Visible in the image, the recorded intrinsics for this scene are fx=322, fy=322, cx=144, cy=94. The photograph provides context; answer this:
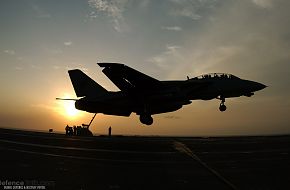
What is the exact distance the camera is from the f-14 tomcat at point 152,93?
103 ft

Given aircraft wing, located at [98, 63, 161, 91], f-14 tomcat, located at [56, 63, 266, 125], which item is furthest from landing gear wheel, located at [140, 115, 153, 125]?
aircraft wing, located at [98, 63, 161, 91]

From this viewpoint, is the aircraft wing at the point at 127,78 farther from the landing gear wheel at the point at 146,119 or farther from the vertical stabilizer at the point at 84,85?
the vertical stabilizer at the point at 84,85

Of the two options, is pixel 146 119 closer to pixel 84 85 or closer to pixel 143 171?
pixel 84 85

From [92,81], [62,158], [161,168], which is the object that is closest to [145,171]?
[161,168]

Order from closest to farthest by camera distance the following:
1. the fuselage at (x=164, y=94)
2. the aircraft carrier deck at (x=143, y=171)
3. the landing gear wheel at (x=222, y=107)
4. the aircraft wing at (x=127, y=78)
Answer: the aircraft carrier deck at (x=143, y=171) < the aircraft wing at (x=127, y=78) < the fuselage at (x=164, y=94) < the landing gear wheel at (x=222, y=107)

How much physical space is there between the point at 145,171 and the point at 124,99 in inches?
717

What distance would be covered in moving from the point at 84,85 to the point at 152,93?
1014cm

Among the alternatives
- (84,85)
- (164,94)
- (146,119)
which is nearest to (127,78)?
(164,94)

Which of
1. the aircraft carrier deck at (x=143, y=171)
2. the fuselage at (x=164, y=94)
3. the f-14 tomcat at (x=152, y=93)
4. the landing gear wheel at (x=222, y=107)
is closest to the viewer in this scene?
the aircraft carrier deck at (x=143, y=171)

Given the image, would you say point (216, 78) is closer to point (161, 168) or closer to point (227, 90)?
point (227, 90)

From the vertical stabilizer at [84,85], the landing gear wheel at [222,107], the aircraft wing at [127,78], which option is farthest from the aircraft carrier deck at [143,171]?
the vertical stabilizer at [84,85]

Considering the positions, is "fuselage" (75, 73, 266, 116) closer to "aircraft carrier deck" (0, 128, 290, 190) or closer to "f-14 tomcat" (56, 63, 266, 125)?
"f-14 tomcat" (56, 63, 266, 125)

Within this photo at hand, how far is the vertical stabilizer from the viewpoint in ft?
122

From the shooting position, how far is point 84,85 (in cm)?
3831
